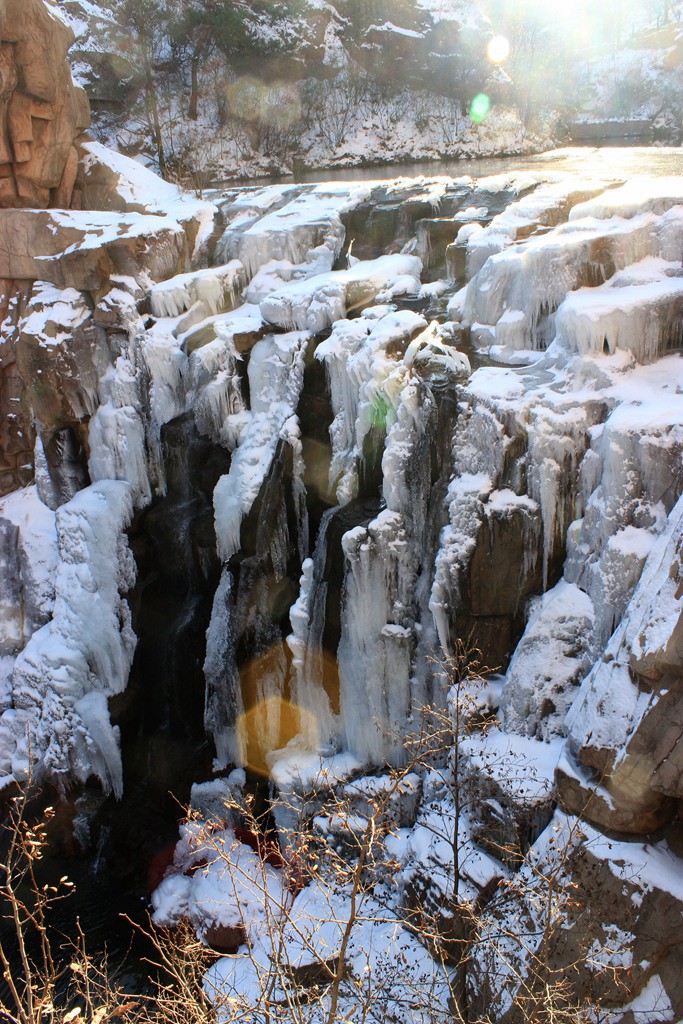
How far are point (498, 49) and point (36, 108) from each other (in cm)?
2595

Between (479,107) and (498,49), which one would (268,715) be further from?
(498,49)

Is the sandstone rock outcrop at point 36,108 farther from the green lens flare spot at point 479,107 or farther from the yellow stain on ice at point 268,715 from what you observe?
the green lens flare spot at point 479,107

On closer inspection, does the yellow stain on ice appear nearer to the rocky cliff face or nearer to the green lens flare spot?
the rocky cliff face

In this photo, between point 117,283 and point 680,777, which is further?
point 117,283

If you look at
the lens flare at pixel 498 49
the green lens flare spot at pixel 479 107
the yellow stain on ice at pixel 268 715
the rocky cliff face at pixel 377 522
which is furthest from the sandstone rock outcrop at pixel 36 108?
the lens flare at pixel 498 49

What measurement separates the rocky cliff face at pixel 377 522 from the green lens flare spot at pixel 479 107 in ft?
58.5

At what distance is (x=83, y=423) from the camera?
12422 millimetres

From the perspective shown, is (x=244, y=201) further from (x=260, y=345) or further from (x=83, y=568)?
(x=83, y=568)

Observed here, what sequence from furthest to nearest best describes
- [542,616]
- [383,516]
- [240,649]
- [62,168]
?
[62,168]
[240,649]
[383,516]
[542,616]

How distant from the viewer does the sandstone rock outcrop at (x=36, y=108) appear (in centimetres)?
1228

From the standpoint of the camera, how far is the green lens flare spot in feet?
96.1

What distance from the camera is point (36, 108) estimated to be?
13.0 m

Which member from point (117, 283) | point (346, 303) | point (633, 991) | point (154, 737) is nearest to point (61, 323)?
point (117, 283)

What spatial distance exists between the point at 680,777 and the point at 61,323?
37.4 ft
